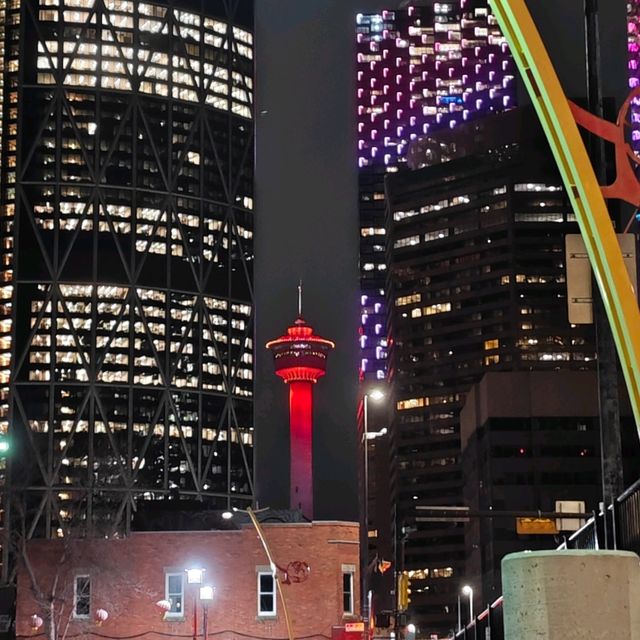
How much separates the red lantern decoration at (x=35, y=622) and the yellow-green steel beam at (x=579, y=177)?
6486 cm

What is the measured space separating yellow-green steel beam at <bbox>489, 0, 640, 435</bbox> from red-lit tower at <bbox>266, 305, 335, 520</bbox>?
137222 millimetres

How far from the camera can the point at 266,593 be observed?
7969 centimetres

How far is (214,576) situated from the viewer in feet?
261

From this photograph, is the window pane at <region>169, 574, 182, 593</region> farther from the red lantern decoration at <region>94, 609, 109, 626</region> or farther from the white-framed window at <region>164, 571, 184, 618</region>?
the red lantern decoration at <region>94, 609, 109, 626</region>

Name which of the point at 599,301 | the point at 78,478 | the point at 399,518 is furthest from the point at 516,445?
the point at 599,301

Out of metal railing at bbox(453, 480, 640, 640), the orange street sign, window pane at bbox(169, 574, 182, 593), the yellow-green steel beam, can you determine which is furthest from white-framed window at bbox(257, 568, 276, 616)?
the yellow-green steel beam

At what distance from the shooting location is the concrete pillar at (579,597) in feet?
40.5

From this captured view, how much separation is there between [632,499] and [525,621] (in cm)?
747

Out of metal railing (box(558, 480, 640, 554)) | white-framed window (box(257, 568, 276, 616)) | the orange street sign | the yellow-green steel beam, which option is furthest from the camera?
white-framed window (box(257, 568, 276, 616))

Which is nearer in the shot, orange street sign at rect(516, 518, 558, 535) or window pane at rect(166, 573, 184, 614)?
orange street sign at rect(516, 518, 558, 535)

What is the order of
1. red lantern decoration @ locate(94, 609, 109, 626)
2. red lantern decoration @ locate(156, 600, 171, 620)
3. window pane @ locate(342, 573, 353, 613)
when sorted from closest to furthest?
1. red lantern decoration @ locate(156, 600, 171, 620)
2. red lantern decoration @ locate(94, 609, 109, 626)
3. window pane @ locate(342, 573, 353, 613)

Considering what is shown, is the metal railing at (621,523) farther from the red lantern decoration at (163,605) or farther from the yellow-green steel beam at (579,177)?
the red lantern decoration at (163,605)

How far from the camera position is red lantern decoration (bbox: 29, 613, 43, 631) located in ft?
259

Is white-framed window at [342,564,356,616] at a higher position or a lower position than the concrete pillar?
higher
